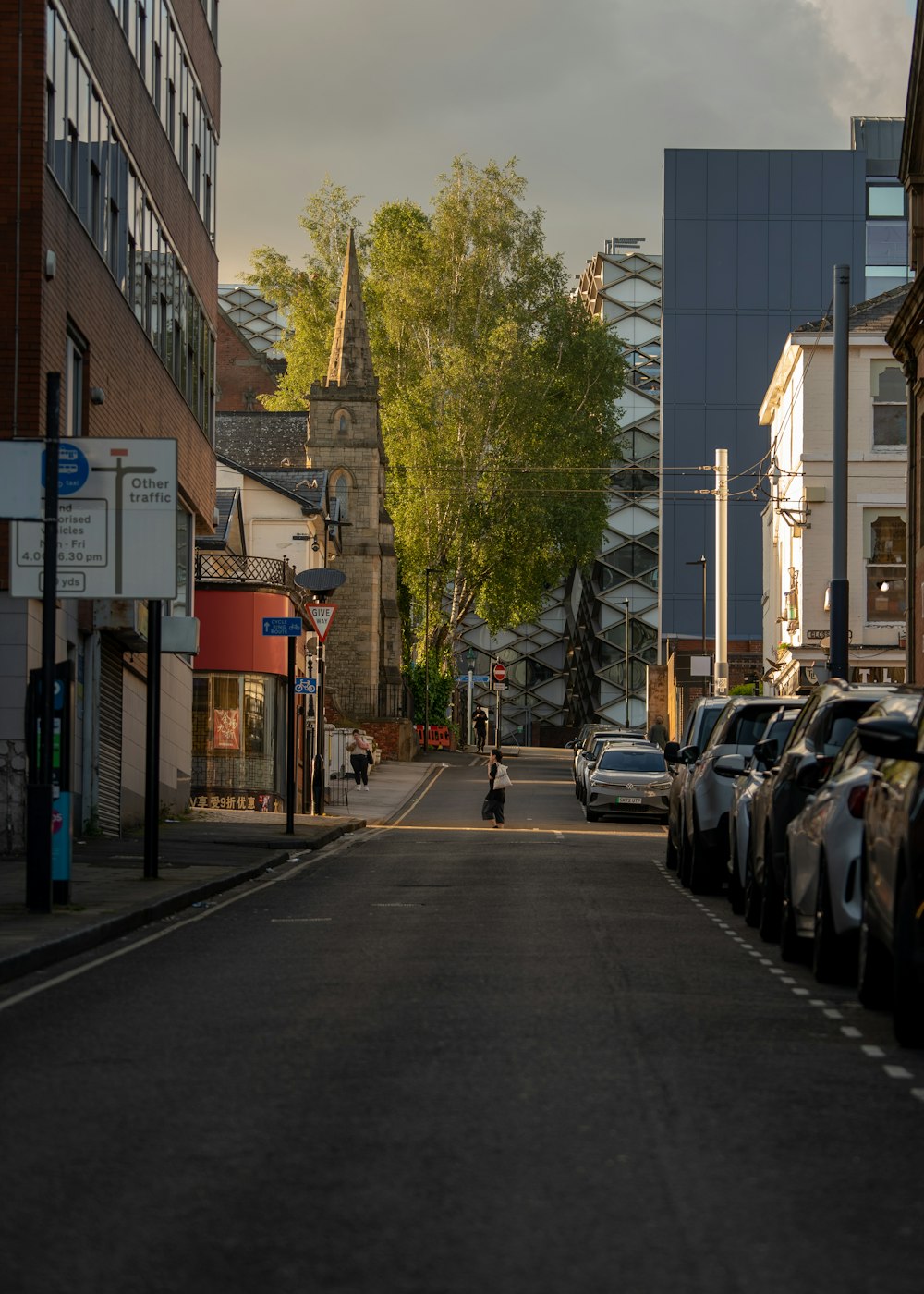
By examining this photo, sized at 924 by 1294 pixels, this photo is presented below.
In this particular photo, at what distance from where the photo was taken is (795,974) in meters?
13.0

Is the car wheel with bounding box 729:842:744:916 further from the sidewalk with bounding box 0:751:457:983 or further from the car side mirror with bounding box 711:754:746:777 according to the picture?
the sidewalk with bounding box 0:751:457:983

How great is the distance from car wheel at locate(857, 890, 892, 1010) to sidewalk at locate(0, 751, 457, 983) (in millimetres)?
5104

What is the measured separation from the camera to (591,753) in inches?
1928

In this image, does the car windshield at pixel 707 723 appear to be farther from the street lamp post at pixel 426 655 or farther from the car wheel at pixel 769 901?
the street lamp post at pixel 426 655

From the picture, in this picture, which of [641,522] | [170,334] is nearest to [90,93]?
[170,334]

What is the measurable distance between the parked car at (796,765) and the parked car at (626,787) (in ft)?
79.8

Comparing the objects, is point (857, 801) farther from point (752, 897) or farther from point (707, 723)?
point (707, 723)

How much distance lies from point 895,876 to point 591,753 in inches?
1546

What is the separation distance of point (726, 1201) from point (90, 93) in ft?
78.5

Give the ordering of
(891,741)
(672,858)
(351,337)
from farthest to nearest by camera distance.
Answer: (351,337) < (672,858) < (891,741)

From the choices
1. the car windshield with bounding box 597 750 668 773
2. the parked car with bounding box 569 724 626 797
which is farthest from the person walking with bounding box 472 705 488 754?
the car windshield with bounding box 597 750 668 773

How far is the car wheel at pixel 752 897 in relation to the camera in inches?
650

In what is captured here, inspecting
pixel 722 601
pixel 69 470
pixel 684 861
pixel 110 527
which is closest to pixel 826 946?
pixel 69 470

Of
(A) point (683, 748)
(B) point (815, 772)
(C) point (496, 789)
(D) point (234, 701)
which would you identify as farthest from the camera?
(D) point (234, 701)
